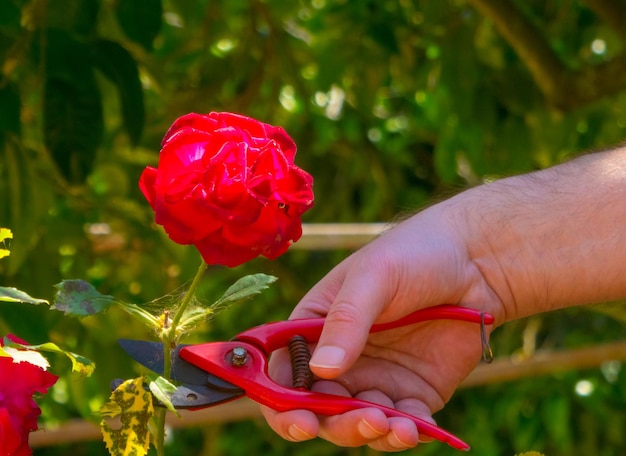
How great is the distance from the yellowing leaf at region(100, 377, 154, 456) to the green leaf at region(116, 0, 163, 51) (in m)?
0.89

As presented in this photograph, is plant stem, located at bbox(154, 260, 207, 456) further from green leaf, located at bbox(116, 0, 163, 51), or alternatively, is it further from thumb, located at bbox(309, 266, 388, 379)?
green leaf, located at bbox(116, 0, 163, 51)

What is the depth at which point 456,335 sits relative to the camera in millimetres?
1118

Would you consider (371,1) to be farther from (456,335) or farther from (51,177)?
(456,335)

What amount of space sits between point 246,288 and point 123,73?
0.79 m

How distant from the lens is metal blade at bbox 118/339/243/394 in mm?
876

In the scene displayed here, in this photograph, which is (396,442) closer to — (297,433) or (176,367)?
(297,433)

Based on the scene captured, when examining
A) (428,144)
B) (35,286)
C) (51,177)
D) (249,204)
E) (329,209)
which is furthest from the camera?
(428,144)

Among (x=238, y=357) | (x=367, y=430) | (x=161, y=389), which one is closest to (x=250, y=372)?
(x=238, y=357)

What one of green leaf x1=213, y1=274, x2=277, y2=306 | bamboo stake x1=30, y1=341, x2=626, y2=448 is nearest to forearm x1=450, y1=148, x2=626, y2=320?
green leaf x1=213, y1=274, x2=277, y2=306

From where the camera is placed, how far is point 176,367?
2.95 feet

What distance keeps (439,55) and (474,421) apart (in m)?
0.98

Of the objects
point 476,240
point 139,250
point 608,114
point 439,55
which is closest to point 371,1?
point 439,55

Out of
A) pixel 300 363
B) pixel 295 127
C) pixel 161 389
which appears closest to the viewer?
pixel 161 389

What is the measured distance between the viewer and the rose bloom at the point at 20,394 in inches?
26.2
